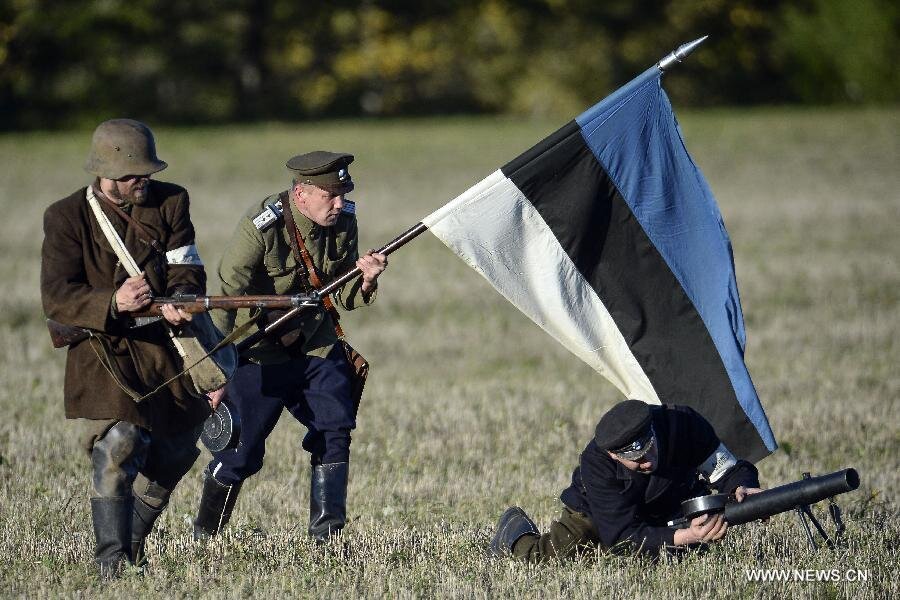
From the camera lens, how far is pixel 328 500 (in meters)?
7.06

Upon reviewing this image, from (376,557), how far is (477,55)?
61173mm

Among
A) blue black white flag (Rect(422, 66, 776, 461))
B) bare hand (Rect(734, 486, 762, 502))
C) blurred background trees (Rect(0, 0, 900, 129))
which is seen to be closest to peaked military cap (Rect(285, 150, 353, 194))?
blue black white flag (Rect(422, 66, 776, 461))

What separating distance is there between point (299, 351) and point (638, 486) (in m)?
1.97

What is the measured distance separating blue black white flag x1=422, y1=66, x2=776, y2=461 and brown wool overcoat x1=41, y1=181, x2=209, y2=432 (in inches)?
55.0

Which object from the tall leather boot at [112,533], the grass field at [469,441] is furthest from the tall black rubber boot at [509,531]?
the tall leather boot at [112,533]

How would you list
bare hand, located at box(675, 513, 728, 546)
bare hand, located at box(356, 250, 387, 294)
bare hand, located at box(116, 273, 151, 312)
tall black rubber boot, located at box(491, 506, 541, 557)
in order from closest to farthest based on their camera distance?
1. bare hand, located at box(116, 273, 151, 312)
2. bare hand, located at box(675, 513, 728, 546)
3. bare hand, located at box(356, 250, 387, 294)
4. tall black rubber boot, located at box(491, 506, 541, 557)

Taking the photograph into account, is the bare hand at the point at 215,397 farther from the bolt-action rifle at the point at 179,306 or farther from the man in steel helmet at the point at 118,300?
the bolt-action rifle at the point at 179,306

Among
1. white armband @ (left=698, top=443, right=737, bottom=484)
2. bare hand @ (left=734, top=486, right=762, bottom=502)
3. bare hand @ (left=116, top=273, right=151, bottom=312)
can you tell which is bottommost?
bare hand @ (left=734, top=486, right=762, bottom=502)

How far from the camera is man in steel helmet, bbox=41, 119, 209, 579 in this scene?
6074 millimetres

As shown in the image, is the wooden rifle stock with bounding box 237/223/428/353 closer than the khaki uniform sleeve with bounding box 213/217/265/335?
Yes

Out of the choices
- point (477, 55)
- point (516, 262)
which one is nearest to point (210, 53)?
point (477, 55)

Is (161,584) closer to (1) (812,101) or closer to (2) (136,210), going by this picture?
(2) (136,210)

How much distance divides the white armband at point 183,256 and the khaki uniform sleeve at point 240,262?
485 millimetres

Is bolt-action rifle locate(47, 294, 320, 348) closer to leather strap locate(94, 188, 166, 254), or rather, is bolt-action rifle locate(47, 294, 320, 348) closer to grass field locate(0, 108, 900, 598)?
leather strap locate(94, 188, 166, 254)
